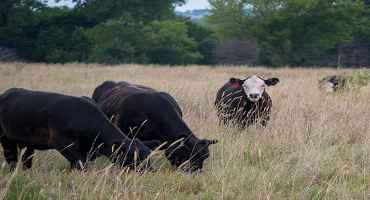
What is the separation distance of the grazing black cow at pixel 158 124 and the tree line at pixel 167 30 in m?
30.6

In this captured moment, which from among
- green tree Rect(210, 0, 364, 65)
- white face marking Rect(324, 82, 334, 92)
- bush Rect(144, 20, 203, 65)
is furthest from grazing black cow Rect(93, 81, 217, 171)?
green tree Rect(210, 0, 364, 65)

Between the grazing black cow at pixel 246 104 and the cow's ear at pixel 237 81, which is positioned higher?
the cow's ear at pixel 237 81

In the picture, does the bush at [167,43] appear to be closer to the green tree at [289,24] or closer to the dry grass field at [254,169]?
the green tree at [289,24]

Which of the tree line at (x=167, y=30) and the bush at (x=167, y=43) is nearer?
the tree line at (x=167, y=30)

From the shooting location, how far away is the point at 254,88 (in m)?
9.10

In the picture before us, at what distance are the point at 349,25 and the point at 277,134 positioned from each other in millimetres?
36975

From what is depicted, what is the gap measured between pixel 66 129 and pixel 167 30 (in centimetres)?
3524

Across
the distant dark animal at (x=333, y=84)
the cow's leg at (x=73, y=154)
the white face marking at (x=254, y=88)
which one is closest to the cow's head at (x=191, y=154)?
the cow's leg at (x=73, y=154)

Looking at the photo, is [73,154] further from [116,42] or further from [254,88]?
[116,42]

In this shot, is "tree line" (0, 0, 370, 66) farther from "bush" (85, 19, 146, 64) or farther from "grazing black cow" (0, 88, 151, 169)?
"grazing black cow" (0, 88, 151, 169)

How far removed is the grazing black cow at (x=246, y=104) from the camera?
894 centimetres

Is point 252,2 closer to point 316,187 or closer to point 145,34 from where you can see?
Result: point 145,34

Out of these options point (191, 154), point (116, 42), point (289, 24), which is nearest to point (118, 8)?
point (116, 42)

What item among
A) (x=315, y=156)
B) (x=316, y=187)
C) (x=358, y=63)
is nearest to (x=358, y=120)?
(x=315, y=156)
